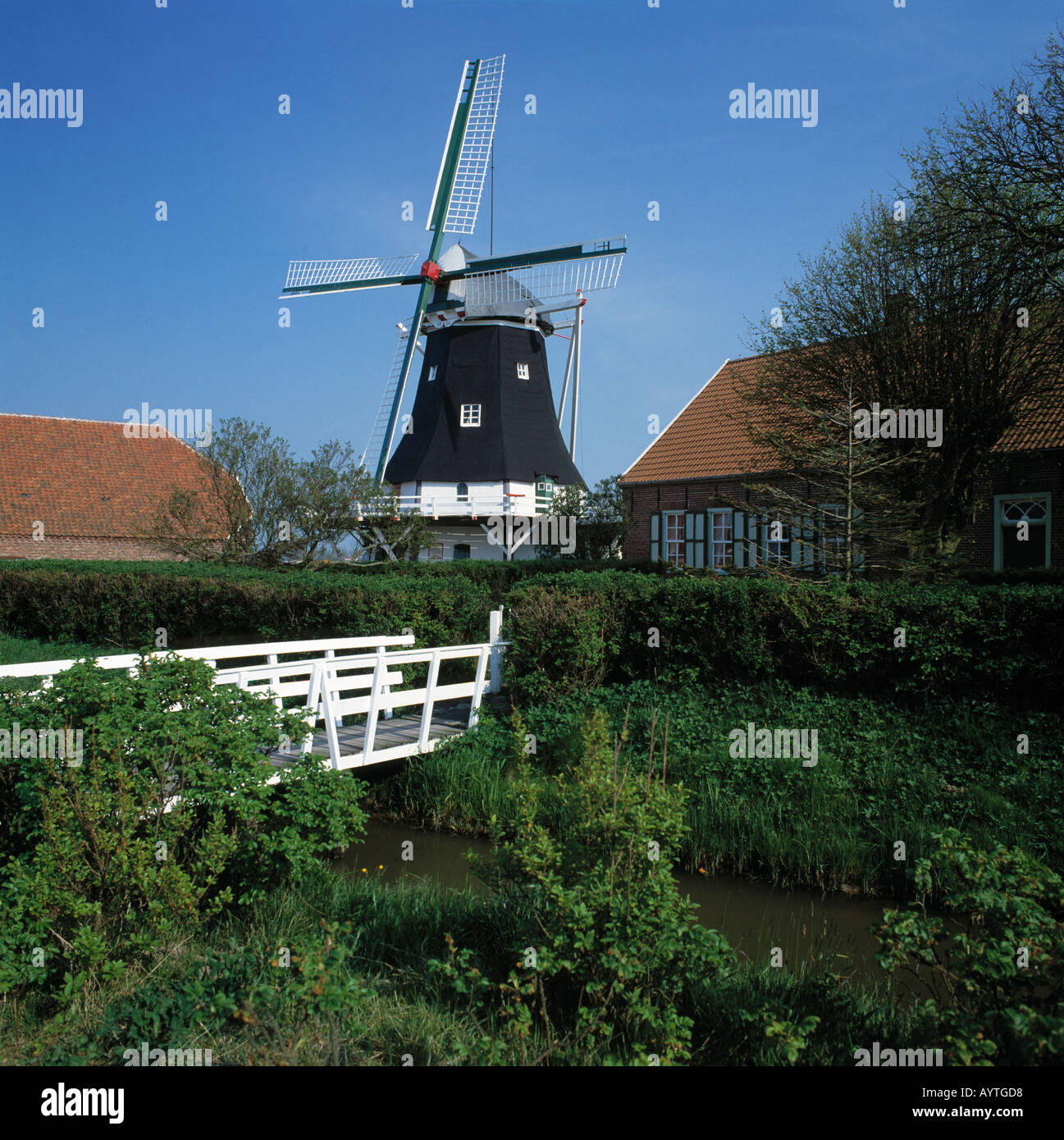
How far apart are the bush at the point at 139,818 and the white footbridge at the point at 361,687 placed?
0.80 m

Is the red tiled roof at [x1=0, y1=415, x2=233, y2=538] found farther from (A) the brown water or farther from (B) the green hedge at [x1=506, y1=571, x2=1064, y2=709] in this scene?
(A) the brown water

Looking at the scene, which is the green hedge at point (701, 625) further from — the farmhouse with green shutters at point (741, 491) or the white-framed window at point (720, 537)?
the white-framed window at point (720, 537)

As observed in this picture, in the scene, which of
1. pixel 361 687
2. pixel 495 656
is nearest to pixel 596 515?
pixel 495 656

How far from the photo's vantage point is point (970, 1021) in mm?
2854

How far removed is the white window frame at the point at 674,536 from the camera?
2459 cm

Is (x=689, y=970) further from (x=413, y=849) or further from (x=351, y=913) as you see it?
(x=413, y=849)

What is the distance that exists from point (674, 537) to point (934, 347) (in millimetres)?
11313

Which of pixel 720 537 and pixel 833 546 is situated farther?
pixel 720 537

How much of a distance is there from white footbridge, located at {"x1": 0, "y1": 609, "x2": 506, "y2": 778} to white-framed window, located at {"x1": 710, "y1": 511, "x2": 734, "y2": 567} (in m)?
13.4

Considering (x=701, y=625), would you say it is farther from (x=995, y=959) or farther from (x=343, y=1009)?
(x=343, y=1009)

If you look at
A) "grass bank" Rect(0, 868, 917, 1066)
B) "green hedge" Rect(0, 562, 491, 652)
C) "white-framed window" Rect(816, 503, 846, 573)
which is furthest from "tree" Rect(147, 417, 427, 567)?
"grass bank" Rect(0, 868, 917, 1066)

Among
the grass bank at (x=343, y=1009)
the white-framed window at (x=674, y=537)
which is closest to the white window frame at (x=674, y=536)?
the white-framed window at (x=674, y=537)

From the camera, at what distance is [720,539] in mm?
23578
